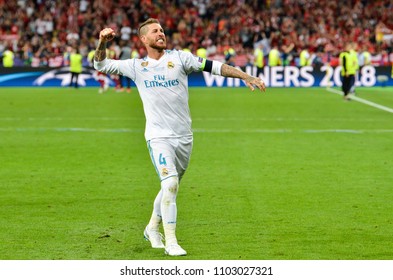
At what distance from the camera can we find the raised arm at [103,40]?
10.1 meters

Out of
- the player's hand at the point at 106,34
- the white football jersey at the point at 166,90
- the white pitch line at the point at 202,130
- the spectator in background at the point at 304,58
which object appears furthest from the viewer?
the spectator in background at the point at 304,58

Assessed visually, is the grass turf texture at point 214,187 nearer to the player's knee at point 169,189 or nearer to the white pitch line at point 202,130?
the white pitch line at point 202,130

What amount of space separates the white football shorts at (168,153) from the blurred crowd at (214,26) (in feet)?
142

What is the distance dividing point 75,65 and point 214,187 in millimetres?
32759

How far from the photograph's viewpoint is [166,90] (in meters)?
10.2

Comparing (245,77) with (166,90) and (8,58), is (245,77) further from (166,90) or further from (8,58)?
(8,58)

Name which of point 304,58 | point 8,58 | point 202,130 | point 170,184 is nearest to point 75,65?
point 8,58

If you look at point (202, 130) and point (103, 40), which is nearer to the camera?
point (103, 40)

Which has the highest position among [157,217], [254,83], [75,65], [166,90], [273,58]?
[254,83]

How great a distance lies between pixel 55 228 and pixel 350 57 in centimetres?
2933

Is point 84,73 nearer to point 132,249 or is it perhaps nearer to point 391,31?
point 391,31

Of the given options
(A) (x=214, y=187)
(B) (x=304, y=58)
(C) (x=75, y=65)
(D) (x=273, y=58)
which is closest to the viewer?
(A) (x=214, y=187)

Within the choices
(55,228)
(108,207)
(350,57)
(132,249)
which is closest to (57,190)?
(108,207)

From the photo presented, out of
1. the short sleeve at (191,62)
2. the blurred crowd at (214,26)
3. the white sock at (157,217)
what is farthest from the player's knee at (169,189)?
the blurred crowd at (214,26)
